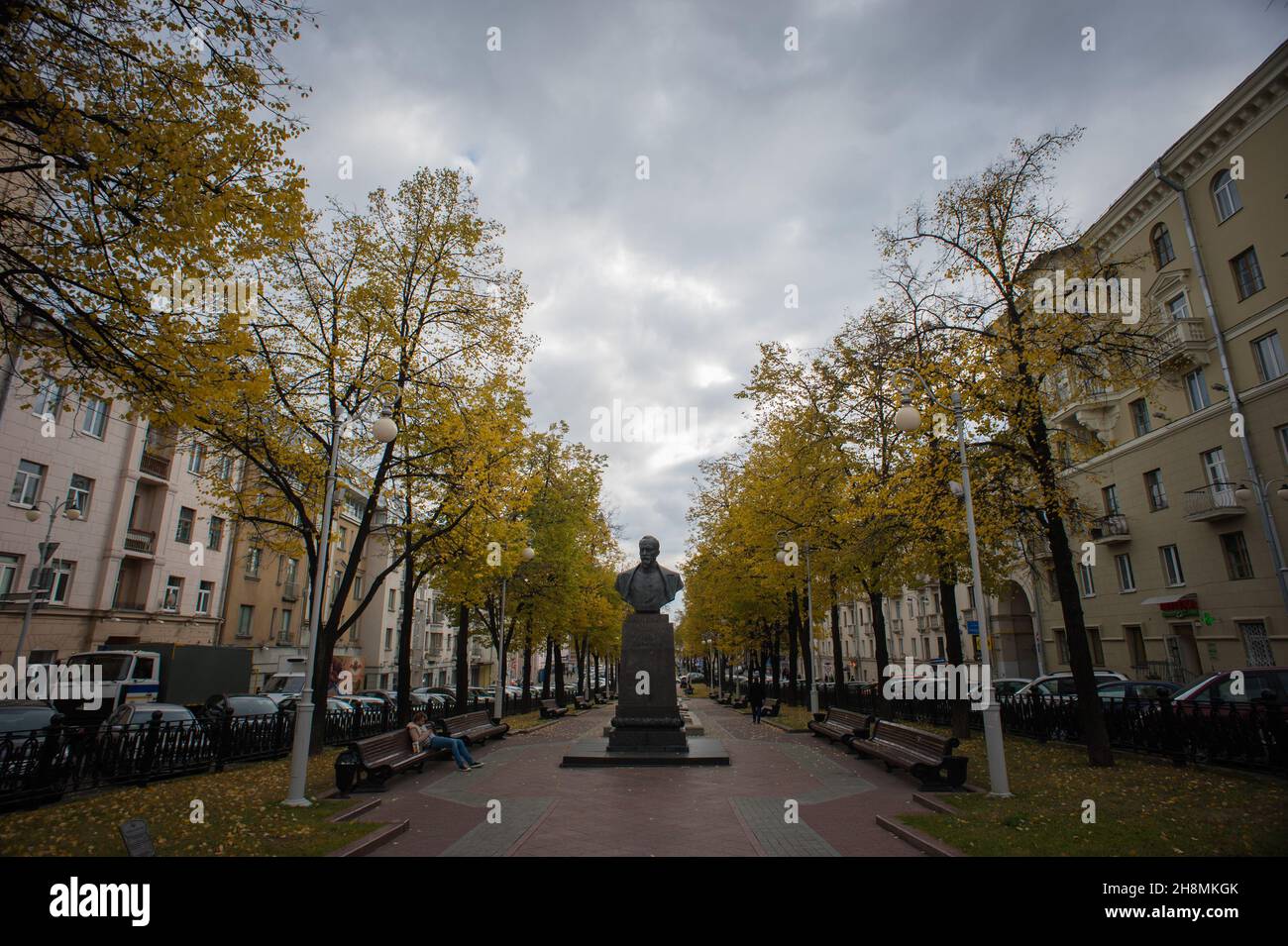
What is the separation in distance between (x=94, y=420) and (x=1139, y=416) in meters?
47.1

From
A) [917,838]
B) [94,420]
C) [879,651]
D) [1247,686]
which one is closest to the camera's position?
[917,838]

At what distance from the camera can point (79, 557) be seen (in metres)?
28.5

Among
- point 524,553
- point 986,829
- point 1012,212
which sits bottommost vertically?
point 986,829

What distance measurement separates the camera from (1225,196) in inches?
980

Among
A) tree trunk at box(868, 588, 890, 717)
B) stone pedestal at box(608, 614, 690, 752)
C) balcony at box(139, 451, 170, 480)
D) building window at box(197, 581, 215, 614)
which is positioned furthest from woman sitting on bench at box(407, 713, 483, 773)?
building window at box(197, 581, 215, 614)

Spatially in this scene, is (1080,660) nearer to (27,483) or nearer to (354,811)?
(354,811)

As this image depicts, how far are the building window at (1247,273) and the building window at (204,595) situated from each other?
159ft

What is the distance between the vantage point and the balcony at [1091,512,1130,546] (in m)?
30.9

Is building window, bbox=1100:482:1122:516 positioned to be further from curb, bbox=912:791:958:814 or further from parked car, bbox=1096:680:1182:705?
curb, bbox=912:791:958:814

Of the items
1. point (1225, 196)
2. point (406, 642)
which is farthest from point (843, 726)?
point (1225, 196)

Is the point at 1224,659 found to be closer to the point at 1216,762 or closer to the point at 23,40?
the point at 1216,762
